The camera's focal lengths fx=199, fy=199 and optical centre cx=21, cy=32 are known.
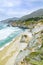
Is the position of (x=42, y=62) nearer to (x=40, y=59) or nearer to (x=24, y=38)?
(x=40, y=59)

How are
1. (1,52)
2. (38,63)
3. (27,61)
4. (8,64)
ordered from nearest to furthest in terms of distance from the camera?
(38,63) < (27,61) < (8,64) < (1,52)

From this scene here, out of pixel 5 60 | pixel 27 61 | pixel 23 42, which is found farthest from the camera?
pixel 23 42

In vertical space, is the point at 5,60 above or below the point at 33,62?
below

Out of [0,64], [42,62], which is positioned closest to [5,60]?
[0,64]

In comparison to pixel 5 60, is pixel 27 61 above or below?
above

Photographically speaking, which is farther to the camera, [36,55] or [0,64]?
[0,64]

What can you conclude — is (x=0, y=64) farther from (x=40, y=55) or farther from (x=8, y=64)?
(x=40, y=55)

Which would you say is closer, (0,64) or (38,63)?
(38,63)

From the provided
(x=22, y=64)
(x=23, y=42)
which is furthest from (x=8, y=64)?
(x=23, y=42)

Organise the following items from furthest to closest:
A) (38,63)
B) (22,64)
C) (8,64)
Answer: (8,64) → (22,64) → (38,63)
